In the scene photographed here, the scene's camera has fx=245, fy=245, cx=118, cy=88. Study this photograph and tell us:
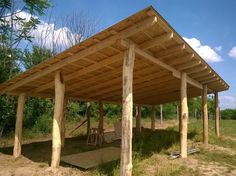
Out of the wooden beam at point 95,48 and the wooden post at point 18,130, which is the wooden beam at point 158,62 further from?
the wooden post at point 18,130

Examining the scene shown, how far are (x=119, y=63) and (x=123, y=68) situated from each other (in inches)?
75.5

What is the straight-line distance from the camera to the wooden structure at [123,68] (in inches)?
217

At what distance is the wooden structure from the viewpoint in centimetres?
552

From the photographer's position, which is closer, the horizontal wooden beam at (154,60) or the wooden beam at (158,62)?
the horizontal wooden beam at (154,60)

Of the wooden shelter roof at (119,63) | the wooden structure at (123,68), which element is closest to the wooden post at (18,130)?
the wooden structure at (123,68)

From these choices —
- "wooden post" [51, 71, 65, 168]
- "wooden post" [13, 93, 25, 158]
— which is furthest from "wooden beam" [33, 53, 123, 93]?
"wooden post" [13, 93, 25, 158]

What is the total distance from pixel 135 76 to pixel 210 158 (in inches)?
162

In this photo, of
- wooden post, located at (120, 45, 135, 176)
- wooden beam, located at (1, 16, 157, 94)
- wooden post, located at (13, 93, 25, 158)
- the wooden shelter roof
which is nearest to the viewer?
wooden beam, located at (1, 16, 157, 94)

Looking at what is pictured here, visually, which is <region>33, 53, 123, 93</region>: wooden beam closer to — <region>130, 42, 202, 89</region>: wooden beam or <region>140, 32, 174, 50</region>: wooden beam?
<region>130, 42, 202, 89</region>: wooden beam

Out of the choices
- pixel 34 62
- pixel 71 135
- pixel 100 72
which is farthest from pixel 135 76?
pixel 34 62

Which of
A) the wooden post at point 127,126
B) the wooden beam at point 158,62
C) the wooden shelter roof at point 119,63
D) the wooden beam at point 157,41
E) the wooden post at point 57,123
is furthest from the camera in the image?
the wooden post at point 57,123

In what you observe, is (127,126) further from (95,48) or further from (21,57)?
(21,57)

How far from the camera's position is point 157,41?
6117 millimetres

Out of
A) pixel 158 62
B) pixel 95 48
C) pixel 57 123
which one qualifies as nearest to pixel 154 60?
pixel 158 62
